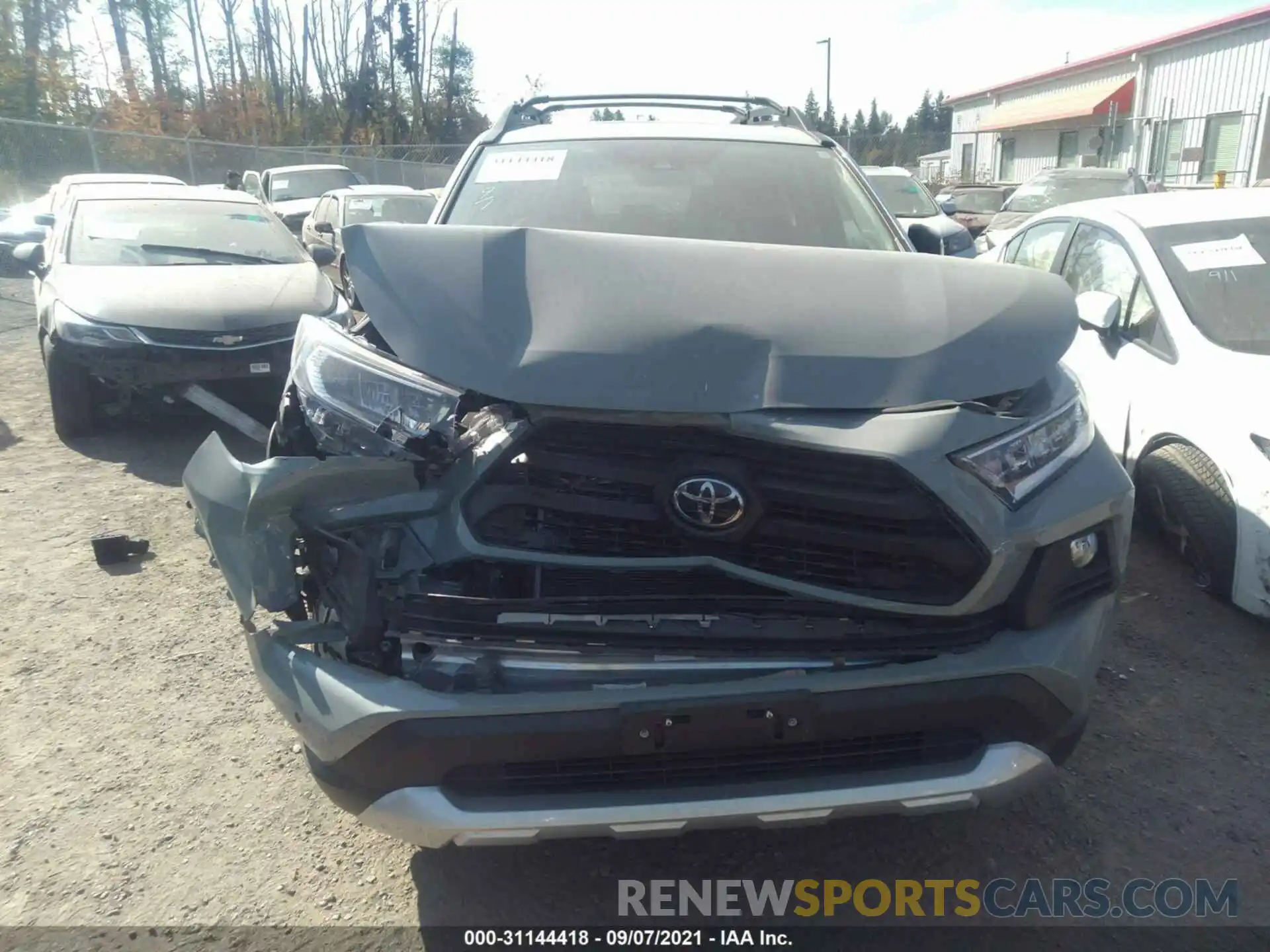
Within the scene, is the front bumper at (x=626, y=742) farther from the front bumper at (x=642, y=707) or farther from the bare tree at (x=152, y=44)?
the bare tree at (x=152, y=44)

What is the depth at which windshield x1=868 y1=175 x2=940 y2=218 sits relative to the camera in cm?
1254

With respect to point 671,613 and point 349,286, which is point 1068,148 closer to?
point 349,286

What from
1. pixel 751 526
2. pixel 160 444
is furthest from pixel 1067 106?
pixel 751 526

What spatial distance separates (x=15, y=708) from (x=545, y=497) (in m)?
2.28

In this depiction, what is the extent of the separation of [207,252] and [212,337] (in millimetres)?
1508

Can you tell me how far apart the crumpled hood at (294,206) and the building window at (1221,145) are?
753 inches

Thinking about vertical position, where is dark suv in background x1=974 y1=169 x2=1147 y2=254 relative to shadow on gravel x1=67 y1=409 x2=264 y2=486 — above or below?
above

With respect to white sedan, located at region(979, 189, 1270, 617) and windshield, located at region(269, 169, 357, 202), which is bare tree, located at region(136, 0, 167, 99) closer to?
windshield, located at region(269, 169, 357, 202)

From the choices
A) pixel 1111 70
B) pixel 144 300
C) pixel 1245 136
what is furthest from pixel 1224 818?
pixel 1111 70

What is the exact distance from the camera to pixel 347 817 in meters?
2.70

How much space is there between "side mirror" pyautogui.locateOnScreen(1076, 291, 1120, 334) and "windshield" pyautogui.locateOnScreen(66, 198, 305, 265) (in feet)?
17.4

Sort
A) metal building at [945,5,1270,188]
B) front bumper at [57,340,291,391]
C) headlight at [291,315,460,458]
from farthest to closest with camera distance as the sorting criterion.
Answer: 1. metal building at [945,5,1270,188]
2. front bumper at [57,340,291,391]
3. headlight at [291,315,460,458]

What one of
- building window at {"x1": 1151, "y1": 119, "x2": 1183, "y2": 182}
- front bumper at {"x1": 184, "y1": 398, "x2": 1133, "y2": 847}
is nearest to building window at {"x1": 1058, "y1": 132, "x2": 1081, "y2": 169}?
building window at {"x1": 1151, "y1": 119, "x2": 1183, "y2": 182}

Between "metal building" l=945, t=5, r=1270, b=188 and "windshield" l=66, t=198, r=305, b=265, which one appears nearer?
"windshield" l=66, t=198, r=305, b=265
